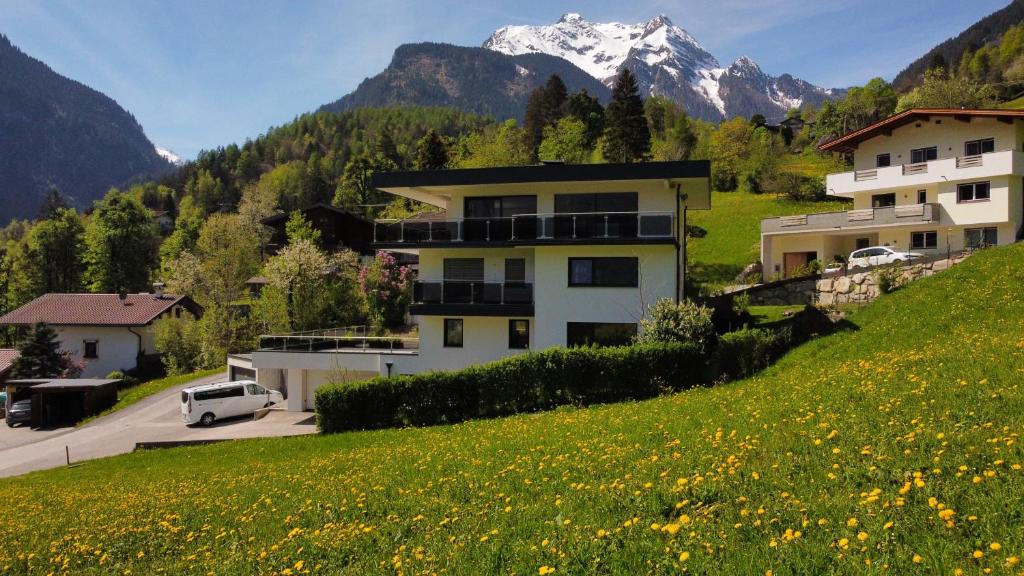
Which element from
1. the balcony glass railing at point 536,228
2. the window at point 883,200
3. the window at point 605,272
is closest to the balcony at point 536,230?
the balcony glass railing at point 536,228

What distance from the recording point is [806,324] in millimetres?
22125

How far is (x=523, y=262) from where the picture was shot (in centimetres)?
2653

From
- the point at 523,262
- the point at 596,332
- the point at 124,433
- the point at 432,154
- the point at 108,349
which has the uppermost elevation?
the point at 432,154

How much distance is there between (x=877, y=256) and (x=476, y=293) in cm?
2120

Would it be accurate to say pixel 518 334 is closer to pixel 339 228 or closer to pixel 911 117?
pixel 911 117

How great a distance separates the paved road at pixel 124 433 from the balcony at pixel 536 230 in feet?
28.9

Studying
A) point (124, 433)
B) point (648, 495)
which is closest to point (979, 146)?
point (648, 495)

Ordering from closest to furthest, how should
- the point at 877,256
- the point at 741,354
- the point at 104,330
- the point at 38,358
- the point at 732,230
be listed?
the point at 741,354 < the point at 877,256 < the point at 38,358 < the point at 104,330 < the point at 732,230

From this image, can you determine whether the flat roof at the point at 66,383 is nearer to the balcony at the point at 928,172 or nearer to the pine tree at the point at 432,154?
the balcony at the point at 928,172

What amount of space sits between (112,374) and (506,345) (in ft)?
111

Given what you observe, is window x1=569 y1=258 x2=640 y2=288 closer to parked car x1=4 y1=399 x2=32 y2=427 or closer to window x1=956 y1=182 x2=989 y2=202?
window x1=956 y1=182 x2=989 y2=202

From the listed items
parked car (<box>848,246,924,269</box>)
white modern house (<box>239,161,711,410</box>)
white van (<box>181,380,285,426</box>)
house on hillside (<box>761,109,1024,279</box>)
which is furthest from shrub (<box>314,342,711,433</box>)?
house on hillside (<box>761,109,1024,279</box>)

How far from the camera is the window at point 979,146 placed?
35094 millimetres

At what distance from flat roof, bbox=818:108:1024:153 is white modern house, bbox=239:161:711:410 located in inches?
763
